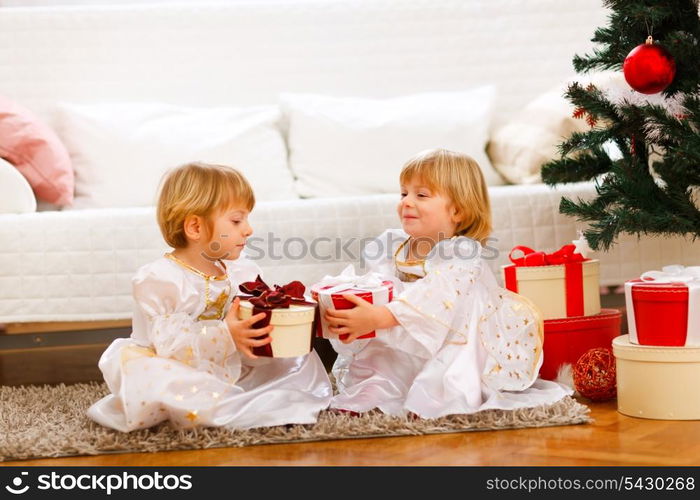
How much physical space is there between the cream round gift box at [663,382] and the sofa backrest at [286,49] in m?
1.39

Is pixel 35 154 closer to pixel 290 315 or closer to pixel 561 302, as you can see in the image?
pixel 290 315

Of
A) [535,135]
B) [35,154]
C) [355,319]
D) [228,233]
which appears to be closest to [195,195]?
[228,233]

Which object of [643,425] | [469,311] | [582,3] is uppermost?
[582,3]

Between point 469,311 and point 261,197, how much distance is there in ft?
3.10

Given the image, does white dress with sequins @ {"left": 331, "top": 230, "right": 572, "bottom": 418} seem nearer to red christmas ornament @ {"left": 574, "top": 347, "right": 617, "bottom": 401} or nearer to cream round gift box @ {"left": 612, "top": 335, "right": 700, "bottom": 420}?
red christmas ornament @ {"left": 574, "top": 347, "right": 617, "bottom": 401}

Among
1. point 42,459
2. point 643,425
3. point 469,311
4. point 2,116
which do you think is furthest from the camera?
point 2,116

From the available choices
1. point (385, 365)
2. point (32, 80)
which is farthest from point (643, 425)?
point (32, 80)

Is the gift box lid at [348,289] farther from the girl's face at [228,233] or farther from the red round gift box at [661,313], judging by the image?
the red round gift box at [661,313]

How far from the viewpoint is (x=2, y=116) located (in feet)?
7.78

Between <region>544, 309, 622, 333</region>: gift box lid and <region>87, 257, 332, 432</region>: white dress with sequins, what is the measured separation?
1.72ft

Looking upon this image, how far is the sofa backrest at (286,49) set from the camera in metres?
2.78

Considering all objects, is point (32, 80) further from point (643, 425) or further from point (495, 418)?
point (643, 425)

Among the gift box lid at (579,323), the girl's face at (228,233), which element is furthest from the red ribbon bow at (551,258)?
the girl's face at (228,233)

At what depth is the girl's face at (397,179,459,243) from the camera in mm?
1826
